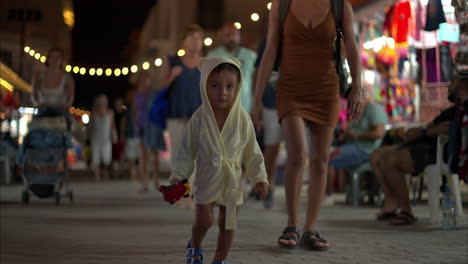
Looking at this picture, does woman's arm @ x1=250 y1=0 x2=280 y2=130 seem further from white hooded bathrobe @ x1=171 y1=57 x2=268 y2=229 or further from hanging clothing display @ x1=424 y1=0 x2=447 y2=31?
hanging clothing display @ x1=424 y1=0 x2=447 y2=31

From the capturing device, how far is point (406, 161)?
27.2ft

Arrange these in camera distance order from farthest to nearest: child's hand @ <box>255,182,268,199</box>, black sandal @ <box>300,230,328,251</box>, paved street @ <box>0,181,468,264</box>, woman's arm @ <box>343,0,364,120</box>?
woman's arm @ <box>343,0,364,120</box>
black sandal @ <box>300,230,328,251</box>
paved street @ <box>0,181,468,264</box>
child's hand @ <box>255,182,268,199</box>

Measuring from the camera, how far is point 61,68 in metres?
11.2

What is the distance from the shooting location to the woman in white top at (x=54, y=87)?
10938mm

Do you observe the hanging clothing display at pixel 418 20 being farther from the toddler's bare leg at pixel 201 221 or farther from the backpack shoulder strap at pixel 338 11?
the toddler's bare leg at pixel 201 221

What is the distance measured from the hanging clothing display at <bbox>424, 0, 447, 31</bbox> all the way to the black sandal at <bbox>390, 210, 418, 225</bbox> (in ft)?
9.55

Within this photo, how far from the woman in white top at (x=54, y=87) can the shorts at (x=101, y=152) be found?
8.43m

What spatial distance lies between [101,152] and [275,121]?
9966 millimetres

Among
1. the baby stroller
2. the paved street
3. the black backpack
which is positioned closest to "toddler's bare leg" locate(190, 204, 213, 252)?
the paved street

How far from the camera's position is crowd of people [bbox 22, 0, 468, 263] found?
460 cm

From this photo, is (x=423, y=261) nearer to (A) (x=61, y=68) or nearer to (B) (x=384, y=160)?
(B) (x=384, y=160)

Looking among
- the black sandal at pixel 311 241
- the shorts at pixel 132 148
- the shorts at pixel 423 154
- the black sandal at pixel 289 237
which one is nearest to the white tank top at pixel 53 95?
the shorts at pixel 423 154

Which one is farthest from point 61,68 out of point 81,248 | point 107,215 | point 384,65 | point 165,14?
point 165,14

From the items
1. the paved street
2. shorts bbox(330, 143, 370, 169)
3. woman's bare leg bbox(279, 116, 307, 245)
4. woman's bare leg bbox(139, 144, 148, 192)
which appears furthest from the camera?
woman's bare leg bbox(139, 144, 148, 192)
